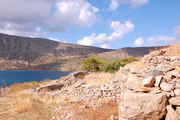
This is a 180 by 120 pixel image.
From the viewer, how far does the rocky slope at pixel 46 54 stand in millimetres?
64750

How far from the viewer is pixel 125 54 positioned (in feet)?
247

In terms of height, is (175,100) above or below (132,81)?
below

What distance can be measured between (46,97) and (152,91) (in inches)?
312

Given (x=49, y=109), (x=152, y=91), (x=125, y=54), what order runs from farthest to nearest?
(x=125, y=54), (x=49, y=109), (x=152, y=91)

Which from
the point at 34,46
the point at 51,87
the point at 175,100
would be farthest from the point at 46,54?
the point at 175,100

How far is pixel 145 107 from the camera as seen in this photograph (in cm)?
438

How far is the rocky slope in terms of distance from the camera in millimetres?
64750

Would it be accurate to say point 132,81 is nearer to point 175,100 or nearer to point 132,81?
point 132,81

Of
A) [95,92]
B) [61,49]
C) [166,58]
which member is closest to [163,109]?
[95,92]

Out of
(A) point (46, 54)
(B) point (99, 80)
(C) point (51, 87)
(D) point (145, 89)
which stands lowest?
(C) point (51, 87)

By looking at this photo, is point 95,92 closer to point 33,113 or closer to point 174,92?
point 33,113

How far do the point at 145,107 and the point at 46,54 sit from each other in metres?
85.3

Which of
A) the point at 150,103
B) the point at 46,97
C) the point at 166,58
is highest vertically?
the point at 166,58

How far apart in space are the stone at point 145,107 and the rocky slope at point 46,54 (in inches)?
2015
